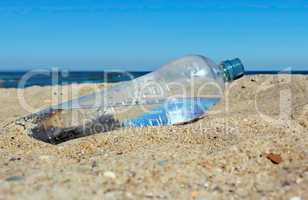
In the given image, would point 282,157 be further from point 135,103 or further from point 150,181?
point 135,103

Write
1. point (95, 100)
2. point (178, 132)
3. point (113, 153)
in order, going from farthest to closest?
point (95, 100) → point (178, 132) → point (113, 153)

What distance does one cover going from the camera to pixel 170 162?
6.19ft

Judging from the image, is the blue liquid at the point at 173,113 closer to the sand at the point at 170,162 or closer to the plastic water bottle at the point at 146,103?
the plastic water bottle at the point at 146,103

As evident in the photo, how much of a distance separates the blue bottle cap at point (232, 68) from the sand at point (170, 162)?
0.44 meters

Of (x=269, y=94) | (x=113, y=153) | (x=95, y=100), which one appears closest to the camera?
(x=113, y=153)

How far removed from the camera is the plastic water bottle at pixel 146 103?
2.76 meters

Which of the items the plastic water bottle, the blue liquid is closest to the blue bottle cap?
the plastic water bottle

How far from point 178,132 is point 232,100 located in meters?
2.06

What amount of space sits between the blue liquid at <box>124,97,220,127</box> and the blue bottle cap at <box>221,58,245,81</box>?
16.3 inches

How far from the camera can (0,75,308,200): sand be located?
1540 millimetres

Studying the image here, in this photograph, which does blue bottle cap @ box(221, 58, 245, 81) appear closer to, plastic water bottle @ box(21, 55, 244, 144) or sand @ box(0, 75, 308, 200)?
plastic water bottle @ box(21, 55, 244, 144)

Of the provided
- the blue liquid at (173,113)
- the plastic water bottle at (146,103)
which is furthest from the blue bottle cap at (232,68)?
the blue liquid at (173,113)

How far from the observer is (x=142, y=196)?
1.50 metres

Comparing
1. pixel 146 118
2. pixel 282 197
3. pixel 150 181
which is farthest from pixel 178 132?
pixel 282 197
